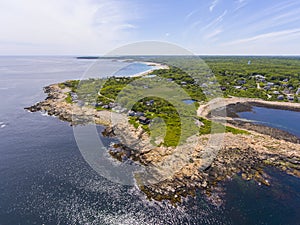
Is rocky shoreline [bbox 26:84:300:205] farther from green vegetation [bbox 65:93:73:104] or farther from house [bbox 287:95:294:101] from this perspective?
house [bbox 287:95:294:101]

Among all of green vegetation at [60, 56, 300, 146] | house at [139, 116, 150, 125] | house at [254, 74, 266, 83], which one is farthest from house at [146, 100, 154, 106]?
house at [254, 74, 266, 83]

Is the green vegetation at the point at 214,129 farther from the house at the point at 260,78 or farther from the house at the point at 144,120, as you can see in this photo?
the house at the point at 260,78

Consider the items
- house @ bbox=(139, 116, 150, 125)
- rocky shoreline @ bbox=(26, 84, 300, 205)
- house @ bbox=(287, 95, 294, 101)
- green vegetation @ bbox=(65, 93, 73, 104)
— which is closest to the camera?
rocky shoreline @ bbox=(26, 84, 300, 205)

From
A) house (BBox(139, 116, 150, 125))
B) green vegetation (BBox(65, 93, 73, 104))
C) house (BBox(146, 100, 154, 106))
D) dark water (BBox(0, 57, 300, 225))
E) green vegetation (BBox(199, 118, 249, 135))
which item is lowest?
dark water (BBox(0, 57, 300, 225))

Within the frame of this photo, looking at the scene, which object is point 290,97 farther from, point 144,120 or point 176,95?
point 144,120

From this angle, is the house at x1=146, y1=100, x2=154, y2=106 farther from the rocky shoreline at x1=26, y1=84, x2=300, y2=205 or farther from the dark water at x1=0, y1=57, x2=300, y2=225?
the dark water at x1=0, y1=57, x2=300, y2=225

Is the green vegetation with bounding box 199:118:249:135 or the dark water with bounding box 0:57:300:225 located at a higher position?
the green vegetation with bounding box 199:118:249:135

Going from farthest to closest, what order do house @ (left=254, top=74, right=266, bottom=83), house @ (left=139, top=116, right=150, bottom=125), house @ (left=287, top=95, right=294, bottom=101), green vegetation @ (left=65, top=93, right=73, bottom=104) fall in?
1. house @ (left=254, top=74, right=266, bottom=83)
2. house @ (left=287, top=95, right=294, bottom=101)
3. green vegetation @ (left=65, top=93, right=73, bottom=104)
4. house @ (left=139, top=116, right=150, bottom=125)

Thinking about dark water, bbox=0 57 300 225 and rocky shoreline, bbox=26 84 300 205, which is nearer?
dark water, bbox=0 57 300 225

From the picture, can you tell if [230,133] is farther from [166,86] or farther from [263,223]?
[166,86]
